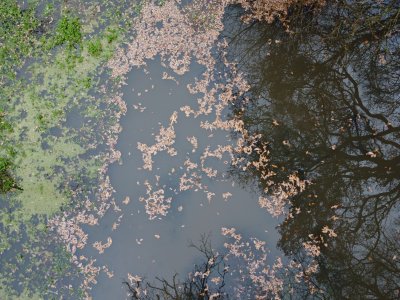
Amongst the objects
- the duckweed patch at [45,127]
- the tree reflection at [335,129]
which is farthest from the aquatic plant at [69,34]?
the tree reflection at [335,129]

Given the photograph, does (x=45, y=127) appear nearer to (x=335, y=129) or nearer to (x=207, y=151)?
(x=207, y=151)

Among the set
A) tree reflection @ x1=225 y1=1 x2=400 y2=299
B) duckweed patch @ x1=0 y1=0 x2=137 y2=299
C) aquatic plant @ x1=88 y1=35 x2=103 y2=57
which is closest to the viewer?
tree reflection @ x1=225 y1=1 x2=400 y2=299

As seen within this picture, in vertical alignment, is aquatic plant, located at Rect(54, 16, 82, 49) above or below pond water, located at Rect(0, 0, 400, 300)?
above

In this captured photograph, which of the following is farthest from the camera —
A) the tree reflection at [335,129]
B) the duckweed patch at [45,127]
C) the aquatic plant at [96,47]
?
the aquatic plant at [96,47]

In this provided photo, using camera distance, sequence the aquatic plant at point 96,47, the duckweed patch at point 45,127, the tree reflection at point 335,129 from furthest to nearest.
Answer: the aquatic plant at point 96,47
the duckweed patch at point 45,127
the tree reflection at point 335,129

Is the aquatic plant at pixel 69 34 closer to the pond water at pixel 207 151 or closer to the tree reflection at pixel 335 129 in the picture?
the pond water at pixel 207 151

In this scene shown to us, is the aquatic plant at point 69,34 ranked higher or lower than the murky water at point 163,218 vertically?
higher

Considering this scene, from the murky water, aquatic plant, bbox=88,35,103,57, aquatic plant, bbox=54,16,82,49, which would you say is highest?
aquatic plant, bbox=54,16,82,49

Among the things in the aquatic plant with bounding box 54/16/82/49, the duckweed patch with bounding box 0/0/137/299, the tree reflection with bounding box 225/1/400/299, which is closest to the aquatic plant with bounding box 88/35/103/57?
the duckweed patch with bounding box 0/0/137/299

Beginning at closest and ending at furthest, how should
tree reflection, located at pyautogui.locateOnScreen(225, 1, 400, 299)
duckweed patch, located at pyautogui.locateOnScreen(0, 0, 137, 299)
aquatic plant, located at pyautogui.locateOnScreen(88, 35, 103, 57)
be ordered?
tree reflection, located at pyautogui.locateOnScreen(225, 1, 400, 299) < duckweed patch, located at pyautogui.locateOnScreen(0, 0, 137, 299) < aquatic plant, located at pyautogui.locateOnScreen(88, 35, 103, 57)

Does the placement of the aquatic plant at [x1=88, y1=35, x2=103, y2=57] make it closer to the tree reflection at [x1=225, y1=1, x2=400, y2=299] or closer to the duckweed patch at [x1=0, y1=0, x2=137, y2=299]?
the duckweed patch at [x1=0, y1=0, x2=137, y2=299]

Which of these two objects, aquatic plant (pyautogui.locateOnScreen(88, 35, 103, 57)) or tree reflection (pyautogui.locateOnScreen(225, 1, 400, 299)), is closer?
tree reflection (pyautogui.locateOnScreen(225, 1, 400, 299))
